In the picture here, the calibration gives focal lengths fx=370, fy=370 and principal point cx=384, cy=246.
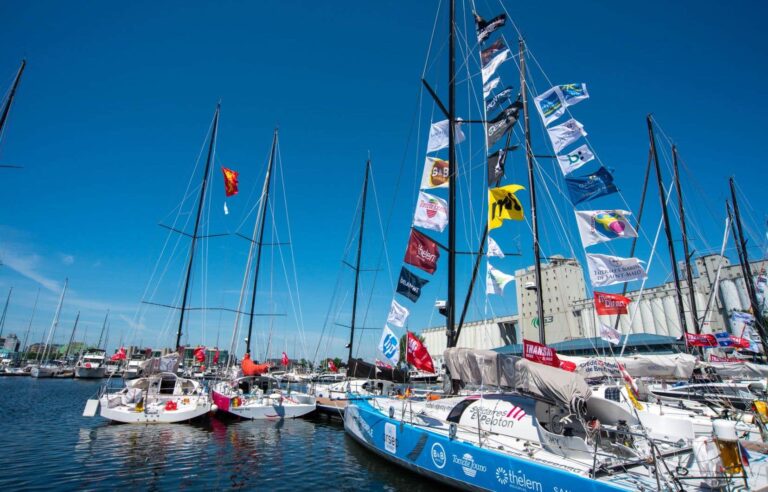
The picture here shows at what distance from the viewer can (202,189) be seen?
30.9 meters

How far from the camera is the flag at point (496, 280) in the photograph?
15914mm

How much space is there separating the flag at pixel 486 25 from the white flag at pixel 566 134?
5340mm

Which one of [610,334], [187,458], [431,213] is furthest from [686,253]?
[187,458]

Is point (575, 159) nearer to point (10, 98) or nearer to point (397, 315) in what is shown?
point (397, 315)

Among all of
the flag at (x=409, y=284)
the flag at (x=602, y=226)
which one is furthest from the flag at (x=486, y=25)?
the flag at (x=409, y=284)

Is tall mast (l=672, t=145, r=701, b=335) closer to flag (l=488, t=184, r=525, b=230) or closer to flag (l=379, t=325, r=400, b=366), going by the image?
→ flag (l=488, t=184, r=525, b=230)

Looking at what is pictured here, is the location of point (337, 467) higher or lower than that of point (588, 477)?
lower

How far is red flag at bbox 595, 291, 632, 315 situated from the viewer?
15.1 m

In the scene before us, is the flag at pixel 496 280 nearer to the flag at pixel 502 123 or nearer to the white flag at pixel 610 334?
the white flag at pixel 610 334

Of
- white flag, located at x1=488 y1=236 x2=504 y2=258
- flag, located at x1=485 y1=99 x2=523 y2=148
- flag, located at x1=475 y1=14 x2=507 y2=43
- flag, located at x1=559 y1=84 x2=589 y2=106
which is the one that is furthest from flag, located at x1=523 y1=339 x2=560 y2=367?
flag, located at x1=475 y1=14 x2=507 y2=43

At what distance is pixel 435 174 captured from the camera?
15.9 meters

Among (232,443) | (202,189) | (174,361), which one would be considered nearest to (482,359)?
(232,443)

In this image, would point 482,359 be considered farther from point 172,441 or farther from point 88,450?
point 88,450

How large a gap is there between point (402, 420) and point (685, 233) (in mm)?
28213
